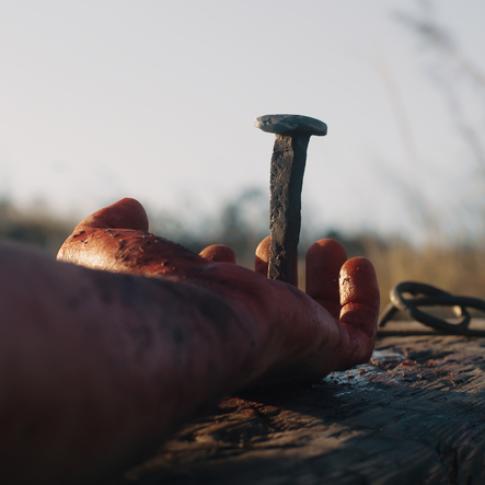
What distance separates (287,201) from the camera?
1646 mm

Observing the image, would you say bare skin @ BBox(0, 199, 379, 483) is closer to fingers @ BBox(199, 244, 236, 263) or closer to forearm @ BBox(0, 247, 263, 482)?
forearm @ BBox(0, 247, 263, 482)

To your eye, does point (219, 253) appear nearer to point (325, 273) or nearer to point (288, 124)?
point (325, 273)

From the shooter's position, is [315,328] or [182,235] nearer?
[315,328]

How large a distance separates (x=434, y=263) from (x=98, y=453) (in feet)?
16.7

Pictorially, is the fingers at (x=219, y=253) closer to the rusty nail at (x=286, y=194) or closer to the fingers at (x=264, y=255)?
the fingers at (x=264, y=255)

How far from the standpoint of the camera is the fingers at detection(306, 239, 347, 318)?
66.8 inches

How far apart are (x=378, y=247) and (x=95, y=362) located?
602 centimetres

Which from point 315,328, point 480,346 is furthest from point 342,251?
point 480,346

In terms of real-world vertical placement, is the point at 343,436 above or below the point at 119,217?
below

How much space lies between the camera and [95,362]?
84 centimetres

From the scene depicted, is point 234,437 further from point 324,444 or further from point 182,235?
point 182,235

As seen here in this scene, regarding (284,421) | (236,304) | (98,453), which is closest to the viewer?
(98,453)

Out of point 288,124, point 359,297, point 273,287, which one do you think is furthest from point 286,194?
point 273,287

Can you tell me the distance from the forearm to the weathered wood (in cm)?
10
